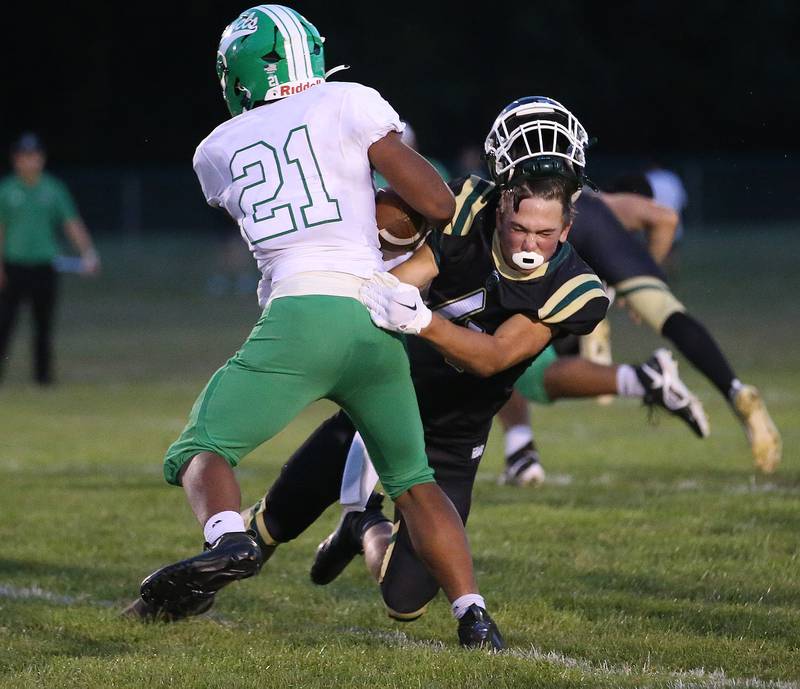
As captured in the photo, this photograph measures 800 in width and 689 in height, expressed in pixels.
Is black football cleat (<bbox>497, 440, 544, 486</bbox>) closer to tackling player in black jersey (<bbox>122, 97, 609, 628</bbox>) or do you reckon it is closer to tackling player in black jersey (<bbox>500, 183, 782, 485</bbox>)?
tackling player in black jersey (<bbox>500, 183, 782, 485</bbox>)

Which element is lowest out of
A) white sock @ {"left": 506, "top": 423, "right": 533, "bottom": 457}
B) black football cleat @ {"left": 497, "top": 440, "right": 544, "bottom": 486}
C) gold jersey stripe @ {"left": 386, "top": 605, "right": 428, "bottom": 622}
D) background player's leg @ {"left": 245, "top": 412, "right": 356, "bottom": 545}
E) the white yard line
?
the white yard line

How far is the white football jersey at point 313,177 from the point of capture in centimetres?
393

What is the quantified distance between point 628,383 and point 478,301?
2293 mm

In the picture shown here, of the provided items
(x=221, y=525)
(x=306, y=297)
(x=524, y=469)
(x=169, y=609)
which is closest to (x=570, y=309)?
(x=306, y=297)

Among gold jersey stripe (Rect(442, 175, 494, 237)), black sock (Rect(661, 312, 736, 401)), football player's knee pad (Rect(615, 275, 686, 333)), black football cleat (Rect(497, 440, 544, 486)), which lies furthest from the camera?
black football cleat (Rect(497, 440, 544, 486))

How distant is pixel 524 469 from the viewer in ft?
23.0

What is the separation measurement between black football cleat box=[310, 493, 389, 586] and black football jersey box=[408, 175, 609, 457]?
0.35 metres

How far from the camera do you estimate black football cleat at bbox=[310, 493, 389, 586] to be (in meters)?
4.67

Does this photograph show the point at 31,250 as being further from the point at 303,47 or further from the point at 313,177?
the point at 313,177

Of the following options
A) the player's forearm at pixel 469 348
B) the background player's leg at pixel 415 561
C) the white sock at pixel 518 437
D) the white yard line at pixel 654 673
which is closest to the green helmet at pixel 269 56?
the player's forearm at pixel 469 348

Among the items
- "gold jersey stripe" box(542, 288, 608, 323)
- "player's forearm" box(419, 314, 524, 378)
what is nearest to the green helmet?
"player's forearm" box(419, 314, 524, 378)

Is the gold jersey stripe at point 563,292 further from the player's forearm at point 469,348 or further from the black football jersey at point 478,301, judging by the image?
the player's forearm at point 469,348

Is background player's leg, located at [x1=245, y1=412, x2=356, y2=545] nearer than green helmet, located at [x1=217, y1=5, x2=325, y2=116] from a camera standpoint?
No

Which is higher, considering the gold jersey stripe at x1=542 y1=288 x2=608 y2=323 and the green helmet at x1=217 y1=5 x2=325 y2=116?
the green helmet at x1=217 y1=5 x2=325 y2=116
